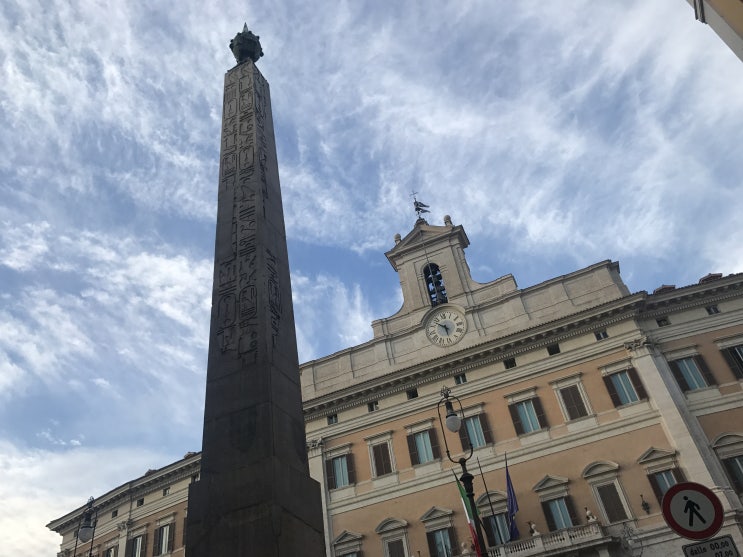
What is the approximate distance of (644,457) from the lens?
20.3 m

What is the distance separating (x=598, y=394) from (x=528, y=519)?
534 cm

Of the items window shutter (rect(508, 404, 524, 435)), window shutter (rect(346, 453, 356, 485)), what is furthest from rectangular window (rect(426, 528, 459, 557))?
window shutter (rect(508, 404, 524, 435))

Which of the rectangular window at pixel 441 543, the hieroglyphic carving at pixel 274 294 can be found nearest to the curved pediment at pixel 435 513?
the rectangular window at pixel 441 543

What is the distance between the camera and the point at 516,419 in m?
23.0

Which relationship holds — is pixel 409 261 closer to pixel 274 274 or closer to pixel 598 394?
pixel 598 394

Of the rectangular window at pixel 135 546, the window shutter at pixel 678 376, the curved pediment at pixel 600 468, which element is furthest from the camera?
the rectangular window at pixel 135 546

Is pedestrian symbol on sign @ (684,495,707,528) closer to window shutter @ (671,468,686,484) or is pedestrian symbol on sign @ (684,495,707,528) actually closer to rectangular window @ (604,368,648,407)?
window shutter @ (671,468,686,484)

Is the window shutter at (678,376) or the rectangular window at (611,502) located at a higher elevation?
the window shutter at (678,376)

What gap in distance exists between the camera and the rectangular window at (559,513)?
20.2 metres

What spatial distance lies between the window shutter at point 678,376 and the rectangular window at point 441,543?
10.0 meters

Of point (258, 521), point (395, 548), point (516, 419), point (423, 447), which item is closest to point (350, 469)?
point (423, 447)

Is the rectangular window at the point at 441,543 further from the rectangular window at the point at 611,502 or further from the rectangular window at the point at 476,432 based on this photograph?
the rectangular window at the point at 611,502

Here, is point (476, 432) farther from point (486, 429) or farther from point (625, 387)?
point (625, 387)

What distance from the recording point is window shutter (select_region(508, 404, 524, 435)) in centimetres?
2271
